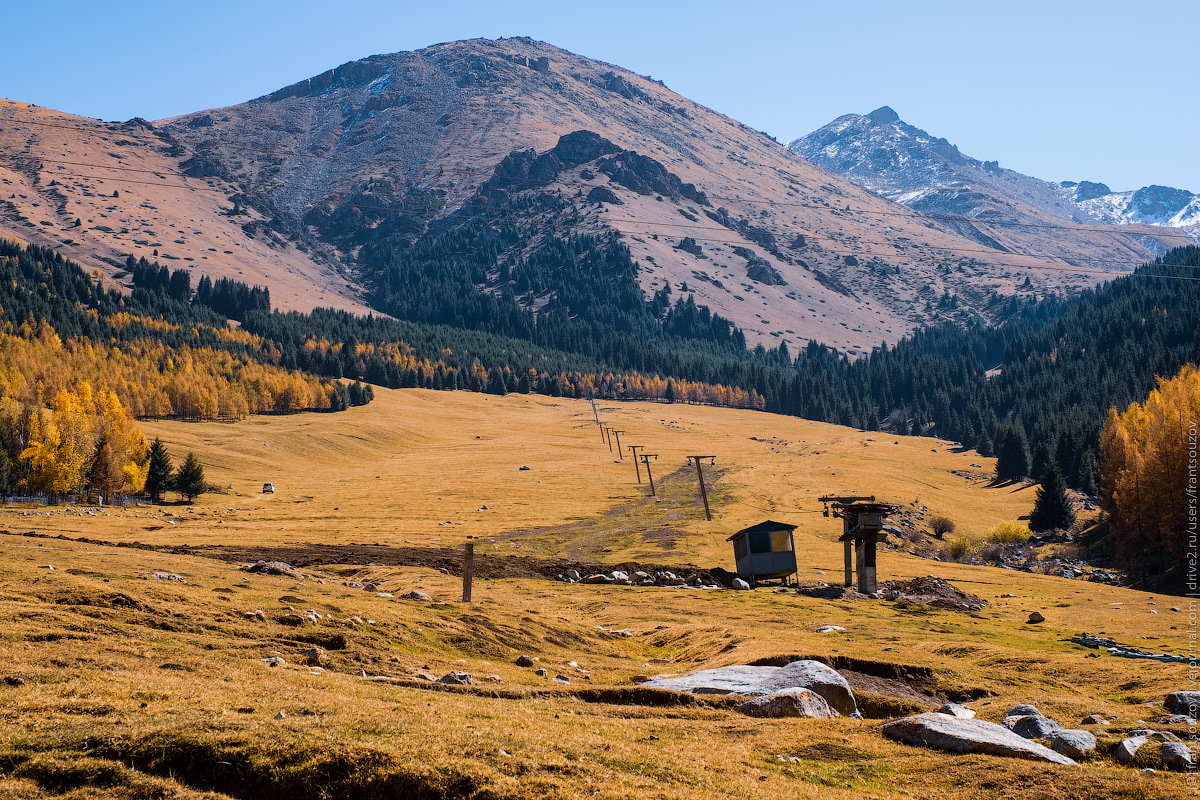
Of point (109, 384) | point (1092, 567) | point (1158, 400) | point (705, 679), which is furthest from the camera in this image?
point (109, 384)

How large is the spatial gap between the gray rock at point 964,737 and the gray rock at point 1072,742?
2.50 feet

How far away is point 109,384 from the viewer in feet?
602

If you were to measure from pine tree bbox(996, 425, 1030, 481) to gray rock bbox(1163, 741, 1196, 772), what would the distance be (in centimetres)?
15580

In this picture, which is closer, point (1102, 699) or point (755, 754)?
point (755, 754)

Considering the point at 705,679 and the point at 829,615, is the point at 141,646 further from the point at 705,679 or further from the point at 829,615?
the point at 829,615

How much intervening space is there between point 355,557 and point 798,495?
7489 cm

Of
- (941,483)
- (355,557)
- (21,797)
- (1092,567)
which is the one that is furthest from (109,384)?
(21,797)

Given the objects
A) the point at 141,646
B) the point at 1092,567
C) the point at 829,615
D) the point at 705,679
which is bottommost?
the point at 1092,567

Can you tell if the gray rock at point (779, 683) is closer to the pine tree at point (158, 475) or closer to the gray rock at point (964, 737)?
the gray rock at point (964, 737)

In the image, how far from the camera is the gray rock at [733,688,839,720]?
2627cm

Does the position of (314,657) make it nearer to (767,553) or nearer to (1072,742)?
(1072,742)

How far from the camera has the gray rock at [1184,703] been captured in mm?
27578

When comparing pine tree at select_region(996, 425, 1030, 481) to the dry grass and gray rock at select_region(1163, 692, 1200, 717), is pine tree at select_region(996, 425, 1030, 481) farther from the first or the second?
gray rock at select_region(1163, 692, 1200, 717)

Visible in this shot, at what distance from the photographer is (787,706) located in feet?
86.6
